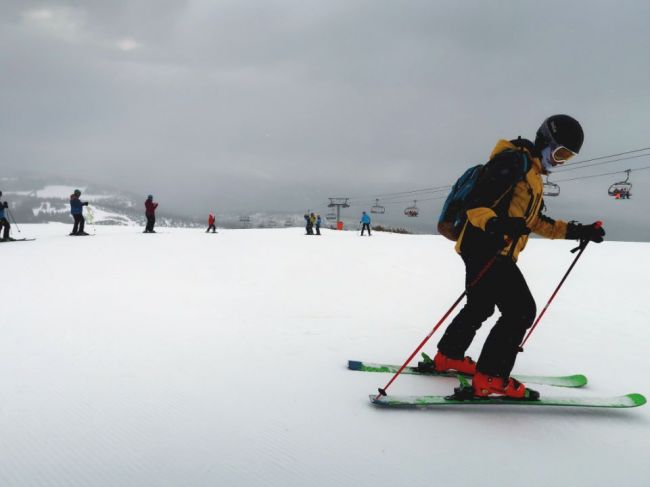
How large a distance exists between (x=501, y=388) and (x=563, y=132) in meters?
1.91

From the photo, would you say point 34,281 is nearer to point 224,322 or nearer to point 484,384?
point 224,322

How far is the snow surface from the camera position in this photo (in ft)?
6.72

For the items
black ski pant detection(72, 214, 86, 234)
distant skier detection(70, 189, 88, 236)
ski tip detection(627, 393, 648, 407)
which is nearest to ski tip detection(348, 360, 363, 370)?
ski tip detection(627, 393, 648, 407)

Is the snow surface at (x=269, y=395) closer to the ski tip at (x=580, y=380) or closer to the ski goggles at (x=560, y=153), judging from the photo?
the ski tip at (x=580, y=380)

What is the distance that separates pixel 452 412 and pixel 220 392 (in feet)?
5.54

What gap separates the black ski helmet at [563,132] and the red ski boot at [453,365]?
1.93m

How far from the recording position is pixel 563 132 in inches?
110

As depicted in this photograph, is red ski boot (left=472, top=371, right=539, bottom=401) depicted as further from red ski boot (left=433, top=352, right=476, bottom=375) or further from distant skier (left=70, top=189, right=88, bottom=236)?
distant skier (left=70, top=189, right=88, bottom=236)

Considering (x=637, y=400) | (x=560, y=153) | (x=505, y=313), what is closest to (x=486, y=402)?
(x=505, y=313)

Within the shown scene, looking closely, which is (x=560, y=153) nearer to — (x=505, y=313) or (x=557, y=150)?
(x=557, y=150)

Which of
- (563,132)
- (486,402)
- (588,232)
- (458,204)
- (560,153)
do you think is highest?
(563,132)

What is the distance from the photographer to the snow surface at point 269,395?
6.72 feet

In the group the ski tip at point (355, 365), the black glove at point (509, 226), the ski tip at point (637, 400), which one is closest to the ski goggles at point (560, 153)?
the black glove at point (509, 226)

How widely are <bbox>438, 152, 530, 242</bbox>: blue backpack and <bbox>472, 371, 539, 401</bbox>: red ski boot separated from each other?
3.71 ft
